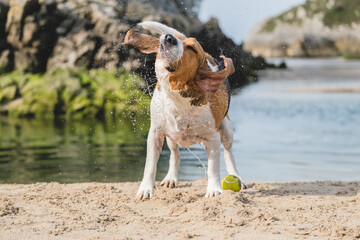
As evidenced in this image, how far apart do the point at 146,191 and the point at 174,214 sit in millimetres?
752

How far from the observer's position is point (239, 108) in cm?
1911

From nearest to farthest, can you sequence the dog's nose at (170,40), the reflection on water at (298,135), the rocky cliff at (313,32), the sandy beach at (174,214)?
the sandy beach at (174,214), the dog's nose at (170,40), the reflection on water at (298,135), the rocky cliff at (313,32)

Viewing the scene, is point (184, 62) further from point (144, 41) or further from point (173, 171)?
point (173, 171)

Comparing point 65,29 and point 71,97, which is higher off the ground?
point 65,29

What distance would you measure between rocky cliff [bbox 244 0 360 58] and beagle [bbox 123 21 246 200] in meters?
70.7

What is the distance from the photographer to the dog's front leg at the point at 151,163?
570cm

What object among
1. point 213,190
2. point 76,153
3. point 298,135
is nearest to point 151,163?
point 213,190

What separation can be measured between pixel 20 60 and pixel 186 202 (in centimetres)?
1570

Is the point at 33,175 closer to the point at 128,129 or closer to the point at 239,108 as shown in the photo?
the point at 128,129

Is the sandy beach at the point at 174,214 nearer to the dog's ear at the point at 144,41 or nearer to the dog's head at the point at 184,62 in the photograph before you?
the dog's head at the point at 184,62

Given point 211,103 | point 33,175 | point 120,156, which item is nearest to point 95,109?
point 120,156

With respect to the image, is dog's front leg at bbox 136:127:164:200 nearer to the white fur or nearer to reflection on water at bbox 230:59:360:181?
the white fur

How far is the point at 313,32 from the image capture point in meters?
101

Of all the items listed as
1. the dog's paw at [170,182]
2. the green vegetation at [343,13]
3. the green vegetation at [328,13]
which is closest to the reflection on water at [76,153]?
the dog's paw at [170,182]
